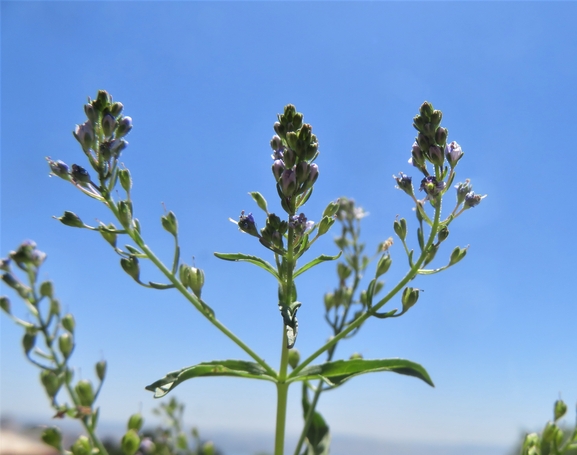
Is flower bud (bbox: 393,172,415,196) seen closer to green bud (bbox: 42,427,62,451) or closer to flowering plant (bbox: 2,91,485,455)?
flowering plant (bbox: 2,91,485,455)

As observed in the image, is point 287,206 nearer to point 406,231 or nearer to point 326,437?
point 406,231

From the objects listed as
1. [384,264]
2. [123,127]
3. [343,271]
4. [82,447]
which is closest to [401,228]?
[384,264]

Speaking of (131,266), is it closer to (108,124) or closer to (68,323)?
(108,124)

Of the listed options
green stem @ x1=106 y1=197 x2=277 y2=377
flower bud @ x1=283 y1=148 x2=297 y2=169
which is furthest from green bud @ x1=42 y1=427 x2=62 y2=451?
flower bud @ x1=283 y1=148 x2=297 y2=169

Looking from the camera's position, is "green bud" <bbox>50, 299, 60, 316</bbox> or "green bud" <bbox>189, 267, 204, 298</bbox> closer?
"green bud" <bbox>189, 267, 204, 298</bbox>

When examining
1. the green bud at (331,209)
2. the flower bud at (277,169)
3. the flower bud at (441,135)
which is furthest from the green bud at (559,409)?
the flower bud at (277,169)

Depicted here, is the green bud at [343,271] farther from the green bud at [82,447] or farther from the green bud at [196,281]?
the green bud at [82,447]
